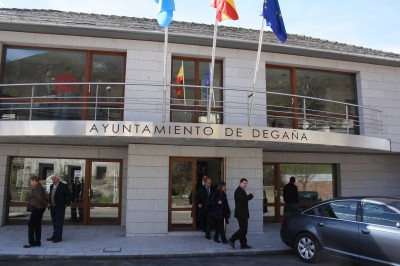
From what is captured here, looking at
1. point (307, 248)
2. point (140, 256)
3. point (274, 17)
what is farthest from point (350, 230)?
point (274, 17)

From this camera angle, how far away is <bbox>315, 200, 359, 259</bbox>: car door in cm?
704

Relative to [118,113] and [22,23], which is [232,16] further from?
[22,23]

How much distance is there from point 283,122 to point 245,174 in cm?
240

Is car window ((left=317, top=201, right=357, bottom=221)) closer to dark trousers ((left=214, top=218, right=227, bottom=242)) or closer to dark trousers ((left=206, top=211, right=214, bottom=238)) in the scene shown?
dark trousers ((left=214, top=218, right=227, bottom=242))

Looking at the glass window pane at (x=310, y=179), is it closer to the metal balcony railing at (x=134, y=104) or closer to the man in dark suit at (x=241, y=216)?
the metal balcony railing at (x=134, y=104)

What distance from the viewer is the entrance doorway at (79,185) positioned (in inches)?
468

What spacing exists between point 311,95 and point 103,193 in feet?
26.4

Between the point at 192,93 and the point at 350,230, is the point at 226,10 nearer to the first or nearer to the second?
the point at 192,93

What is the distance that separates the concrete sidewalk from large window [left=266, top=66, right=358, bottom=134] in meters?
4.00

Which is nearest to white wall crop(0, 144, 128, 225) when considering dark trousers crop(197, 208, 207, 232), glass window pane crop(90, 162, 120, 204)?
glass window pane crop(90, 162, 120, 204)

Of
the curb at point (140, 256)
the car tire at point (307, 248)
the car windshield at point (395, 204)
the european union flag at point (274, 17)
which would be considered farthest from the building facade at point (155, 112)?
the car windshield at point (395, 204)

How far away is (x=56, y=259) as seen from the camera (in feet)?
26.2

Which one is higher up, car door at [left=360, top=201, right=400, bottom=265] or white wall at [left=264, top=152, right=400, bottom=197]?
white wall at [left=264, top=152, right=400, bottom=197]

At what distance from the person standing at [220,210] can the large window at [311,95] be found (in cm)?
346
